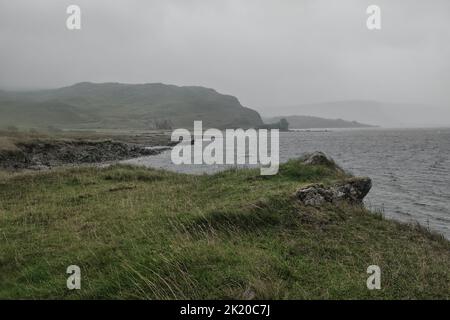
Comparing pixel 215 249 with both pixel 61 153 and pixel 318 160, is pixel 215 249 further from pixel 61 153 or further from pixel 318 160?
pixel 61 153

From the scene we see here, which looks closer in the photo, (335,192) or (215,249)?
(215,249)

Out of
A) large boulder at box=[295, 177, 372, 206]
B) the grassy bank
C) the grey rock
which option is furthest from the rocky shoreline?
large boulder at box=[295, 177, 372, 206]

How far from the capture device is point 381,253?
1134 cm

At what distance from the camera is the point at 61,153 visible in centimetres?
5931

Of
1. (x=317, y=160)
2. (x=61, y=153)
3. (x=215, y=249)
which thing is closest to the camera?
(x=215, y=249)

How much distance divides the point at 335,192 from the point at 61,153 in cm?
5257

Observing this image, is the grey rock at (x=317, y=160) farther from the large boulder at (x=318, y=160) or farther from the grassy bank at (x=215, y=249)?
the grassy bank at (x=215, y=249)

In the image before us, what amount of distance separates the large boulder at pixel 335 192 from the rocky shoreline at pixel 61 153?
38.7 meters

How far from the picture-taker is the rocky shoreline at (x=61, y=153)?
4771cm

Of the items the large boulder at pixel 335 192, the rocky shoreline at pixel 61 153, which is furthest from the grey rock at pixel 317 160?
the rocky shoreline at pixel 61 153

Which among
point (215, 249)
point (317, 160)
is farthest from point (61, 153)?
point (215, 249)
